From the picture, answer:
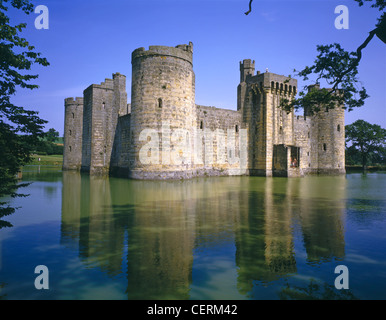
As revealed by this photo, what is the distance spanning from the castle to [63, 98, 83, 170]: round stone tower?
7.12 meters

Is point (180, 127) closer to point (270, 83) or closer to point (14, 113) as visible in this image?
point (270, 83)

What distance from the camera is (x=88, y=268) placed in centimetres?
438

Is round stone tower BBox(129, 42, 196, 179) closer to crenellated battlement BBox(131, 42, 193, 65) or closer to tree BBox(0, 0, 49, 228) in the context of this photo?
crenellated battlement BBox(131, 42, 193, 65)

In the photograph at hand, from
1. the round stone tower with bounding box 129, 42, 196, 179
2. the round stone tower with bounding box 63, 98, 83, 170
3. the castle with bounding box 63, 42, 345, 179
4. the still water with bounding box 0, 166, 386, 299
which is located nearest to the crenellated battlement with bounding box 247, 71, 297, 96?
the castle with bounding box 63, 42, 345, 179

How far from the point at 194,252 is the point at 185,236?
3.24ft

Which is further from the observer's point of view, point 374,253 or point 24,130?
point 24,130

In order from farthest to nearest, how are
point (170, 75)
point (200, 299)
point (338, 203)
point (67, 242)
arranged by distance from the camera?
point (170, 75) → point (338, 203) → point (67, 242) → point (200, 299)

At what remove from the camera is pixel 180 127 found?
21656mm

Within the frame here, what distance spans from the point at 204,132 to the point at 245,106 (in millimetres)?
6114

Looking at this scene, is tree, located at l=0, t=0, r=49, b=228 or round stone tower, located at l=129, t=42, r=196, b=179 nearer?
tree, located at l=0, t=0, r=49, b=228

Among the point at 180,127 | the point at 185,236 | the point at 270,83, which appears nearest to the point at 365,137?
the point at 270,83

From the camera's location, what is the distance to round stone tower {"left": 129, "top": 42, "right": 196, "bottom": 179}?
68.7 ft
